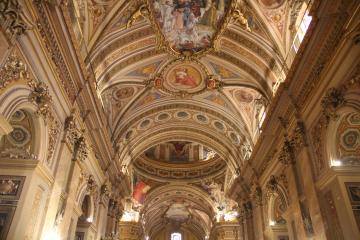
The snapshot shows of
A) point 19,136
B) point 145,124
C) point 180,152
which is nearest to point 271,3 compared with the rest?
point 19,136

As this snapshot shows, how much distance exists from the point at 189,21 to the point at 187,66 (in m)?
2.68

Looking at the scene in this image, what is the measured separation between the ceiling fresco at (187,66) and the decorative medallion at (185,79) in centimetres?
4

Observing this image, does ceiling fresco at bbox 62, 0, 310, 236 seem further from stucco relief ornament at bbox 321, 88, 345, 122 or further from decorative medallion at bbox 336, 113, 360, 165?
stucco relief ornament at bbox 321, 88, 345, 122

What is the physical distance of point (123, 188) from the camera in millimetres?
16812

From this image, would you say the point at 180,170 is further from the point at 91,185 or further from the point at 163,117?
the point at 91,185

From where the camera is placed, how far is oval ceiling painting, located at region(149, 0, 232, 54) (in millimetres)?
10289

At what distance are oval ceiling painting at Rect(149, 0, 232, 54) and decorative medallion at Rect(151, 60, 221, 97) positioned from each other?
3.91ft

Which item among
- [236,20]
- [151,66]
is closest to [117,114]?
[151,66]

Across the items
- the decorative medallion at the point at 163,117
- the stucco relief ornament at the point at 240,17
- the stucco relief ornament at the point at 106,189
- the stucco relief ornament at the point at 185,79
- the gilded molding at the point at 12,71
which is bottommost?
the gilded molding at the point at 12,71

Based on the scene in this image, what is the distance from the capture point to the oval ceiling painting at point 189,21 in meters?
10.3

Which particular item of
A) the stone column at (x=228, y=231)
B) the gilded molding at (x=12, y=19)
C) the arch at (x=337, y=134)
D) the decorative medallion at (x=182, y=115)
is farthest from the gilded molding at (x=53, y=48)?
the stone column at (x=228, y=231)

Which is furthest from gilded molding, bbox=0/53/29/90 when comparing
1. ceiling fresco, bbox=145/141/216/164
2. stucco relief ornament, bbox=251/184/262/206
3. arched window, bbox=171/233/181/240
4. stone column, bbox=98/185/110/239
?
arched window, bbox=171/233/181/240

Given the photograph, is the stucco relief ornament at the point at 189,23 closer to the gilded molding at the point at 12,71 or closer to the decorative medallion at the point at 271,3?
the decorative medallion at the point at 271,3

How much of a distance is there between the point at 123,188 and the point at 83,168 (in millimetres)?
6755
